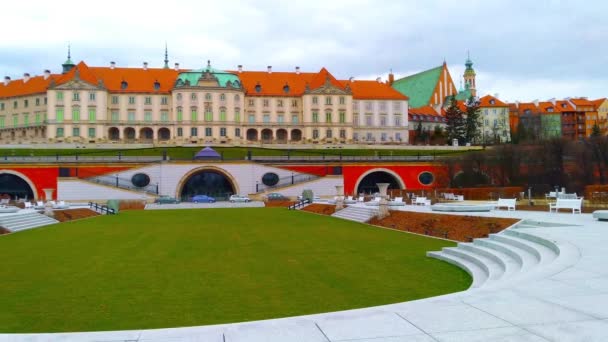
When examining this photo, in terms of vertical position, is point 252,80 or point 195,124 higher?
point 252,80

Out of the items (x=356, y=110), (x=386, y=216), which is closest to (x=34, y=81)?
(x=356, y=110)

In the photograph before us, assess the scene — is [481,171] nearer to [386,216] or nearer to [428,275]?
[386,216]

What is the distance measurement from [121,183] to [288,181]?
1658cm

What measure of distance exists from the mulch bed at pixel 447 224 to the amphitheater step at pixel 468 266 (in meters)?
3.49

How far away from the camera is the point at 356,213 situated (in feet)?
101

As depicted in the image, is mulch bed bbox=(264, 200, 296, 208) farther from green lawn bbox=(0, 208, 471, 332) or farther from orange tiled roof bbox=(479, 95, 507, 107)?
orange tiled roof bbox=(479, 95, 507, 107)

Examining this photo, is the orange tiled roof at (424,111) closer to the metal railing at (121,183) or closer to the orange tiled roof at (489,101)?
the orange tiled roof at (489,101)

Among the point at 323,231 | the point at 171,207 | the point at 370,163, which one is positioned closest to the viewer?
the point at 323,231

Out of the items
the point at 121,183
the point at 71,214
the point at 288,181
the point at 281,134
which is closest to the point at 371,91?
the point at 281,134

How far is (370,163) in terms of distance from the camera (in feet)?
184

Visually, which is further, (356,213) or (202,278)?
(356,213)

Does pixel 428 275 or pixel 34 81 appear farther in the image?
pixel 34 81

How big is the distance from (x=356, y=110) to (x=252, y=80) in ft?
63.2

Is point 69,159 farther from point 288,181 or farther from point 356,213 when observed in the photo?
point 356,213
